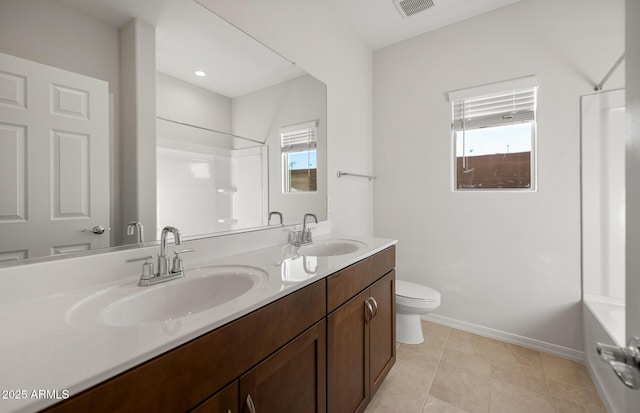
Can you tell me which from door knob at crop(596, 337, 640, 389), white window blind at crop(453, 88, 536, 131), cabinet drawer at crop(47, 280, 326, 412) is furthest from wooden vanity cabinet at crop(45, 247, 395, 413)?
white window blind at crop(453, 88, 536, 131)

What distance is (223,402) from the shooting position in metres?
0.63

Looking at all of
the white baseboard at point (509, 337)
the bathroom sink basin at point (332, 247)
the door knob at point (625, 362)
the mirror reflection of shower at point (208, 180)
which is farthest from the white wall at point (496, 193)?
the door knob at point (625, 362)

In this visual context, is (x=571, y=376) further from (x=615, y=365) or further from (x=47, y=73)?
(x=47, y=73)

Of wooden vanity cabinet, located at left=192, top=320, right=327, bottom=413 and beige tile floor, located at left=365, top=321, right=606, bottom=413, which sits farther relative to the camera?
beige tile floor, located at left=365, top=321, right=606, bottom=413

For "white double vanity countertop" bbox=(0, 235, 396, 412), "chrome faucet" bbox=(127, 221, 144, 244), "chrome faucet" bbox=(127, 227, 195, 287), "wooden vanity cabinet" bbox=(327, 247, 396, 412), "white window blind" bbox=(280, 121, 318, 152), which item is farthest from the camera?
"white window blind" bbox=(280, 121, 318, 152)

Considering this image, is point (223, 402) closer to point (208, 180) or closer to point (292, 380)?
point (292, 380)

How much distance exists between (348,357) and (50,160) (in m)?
1.29

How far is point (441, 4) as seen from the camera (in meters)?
2.04

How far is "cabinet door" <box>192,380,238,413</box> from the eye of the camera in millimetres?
589

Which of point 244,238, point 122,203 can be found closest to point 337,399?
point 244,238

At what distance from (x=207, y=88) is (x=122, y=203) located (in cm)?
66

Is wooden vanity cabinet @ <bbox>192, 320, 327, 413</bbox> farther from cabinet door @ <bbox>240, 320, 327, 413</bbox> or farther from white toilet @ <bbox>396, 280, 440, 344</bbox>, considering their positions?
white toilet @ <bbox>396, 280, 440, 344</bbox>

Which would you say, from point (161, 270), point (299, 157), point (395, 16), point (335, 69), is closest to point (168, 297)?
point (161, 270)

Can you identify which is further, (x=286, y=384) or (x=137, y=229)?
(x=137, y=229)
